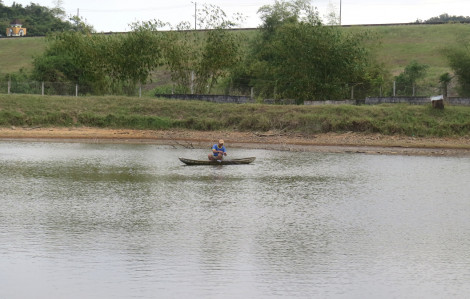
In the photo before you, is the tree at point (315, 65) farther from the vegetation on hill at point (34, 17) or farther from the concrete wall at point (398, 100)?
the vegetation on hill at point (34, 17)

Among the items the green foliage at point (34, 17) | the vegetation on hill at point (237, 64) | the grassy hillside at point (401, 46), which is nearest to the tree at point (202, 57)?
the vegetation on hill at point (237, 64)

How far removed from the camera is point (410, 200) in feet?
99.6

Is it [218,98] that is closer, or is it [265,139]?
[265,139]

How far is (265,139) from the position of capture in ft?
180

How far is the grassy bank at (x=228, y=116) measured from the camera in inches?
2169

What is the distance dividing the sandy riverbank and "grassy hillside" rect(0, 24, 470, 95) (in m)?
32.8

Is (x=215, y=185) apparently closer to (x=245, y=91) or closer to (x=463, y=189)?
(x=463, y=189)

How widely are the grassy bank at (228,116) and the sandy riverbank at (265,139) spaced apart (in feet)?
2.96

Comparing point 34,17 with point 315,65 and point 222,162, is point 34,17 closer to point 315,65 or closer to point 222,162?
point 315,65

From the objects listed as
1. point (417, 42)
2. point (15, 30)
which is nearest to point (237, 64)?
point (417, 42)

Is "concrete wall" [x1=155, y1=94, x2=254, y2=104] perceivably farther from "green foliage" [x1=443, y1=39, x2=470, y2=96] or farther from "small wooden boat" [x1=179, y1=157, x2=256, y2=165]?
"small wooden boat" [x1=179, y1=157, x2=256, y2=165]

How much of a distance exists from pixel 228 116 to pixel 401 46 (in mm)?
53546

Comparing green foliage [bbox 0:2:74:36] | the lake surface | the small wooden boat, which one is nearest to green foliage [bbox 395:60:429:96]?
the lake surface

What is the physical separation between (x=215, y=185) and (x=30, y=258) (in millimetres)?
15189
